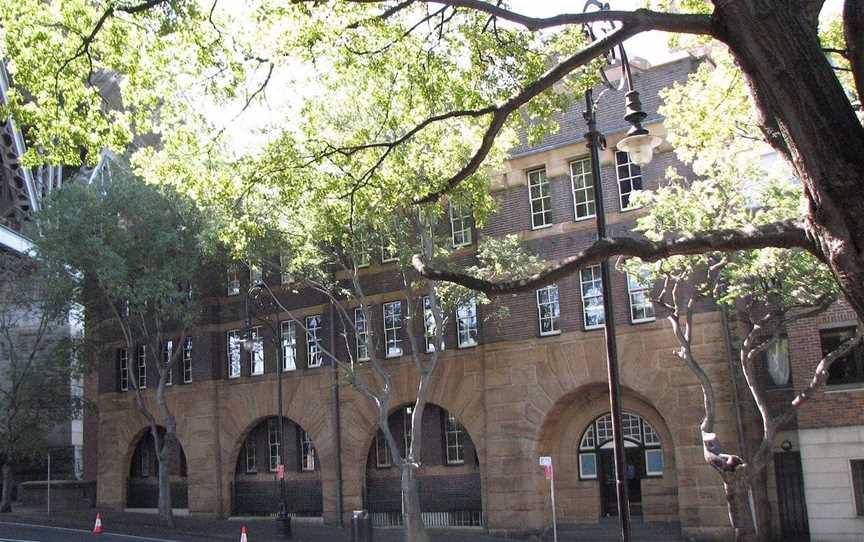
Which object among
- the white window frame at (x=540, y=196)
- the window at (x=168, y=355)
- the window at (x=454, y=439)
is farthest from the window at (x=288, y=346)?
the white window frame at (x=540, y=196)

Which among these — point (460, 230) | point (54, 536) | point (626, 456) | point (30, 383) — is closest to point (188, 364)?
point (30, 383)

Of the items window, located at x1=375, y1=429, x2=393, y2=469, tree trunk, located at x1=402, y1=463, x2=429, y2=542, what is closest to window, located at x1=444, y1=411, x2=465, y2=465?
window, located at x1=375, y1=429, x2=393, y2=469

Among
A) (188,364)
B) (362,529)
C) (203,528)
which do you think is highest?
(188,364)

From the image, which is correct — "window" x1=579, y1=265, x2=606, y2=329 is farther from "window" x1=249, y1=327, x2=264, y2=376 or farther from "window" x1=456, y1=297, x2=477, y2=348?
"window" x1=249, y1=327, x2=264, y2=376

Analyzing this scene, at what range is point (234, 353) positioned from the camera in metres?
35.7

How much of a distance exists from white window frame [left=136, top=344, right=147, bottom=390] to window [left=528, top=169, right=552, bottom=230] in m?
19.5

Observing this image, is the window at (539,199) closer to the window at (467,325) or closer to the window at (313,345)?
the window at (467,325)

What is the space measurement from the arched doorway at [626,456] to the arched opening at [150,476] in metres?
17.8

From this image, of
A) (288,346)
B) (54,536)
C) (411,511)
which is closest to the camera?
(411,511)

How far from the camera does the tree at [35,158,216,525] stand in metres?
29.4

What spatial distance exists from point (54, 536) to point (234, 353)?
10082 mm

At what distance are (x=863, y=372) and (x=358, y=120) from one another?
46.6 feet

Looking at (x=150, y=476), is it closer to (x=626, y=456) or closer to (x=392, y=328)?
(x=392, y=328)

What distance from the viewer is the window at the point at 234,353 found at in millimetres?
35562
